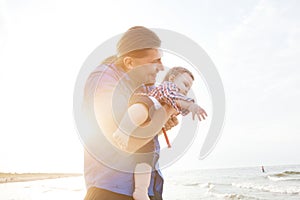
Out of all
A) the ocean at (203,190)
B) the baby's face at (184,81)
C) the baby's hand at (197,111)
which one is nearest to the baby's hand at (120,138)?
the baby's hand at (197,111)

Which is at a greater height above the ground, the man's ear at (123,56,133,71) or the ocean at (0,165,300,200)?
the ocean at (0,165,300,200)

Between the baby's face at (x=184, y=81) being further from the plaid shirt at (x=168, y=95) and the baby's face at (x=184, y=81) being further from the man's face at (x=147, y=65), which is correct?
the man's face at (x=147, y=65)

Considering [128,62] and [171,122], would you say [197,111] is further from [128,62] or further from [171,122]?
[128,62]

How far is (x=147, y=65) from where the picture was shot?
1224mm

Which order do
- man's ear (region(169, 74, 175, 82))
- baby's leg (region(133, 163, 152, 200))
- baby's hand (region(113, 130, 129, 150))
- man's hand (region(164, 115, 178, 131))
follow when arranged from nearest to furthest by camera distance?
baby's hand (region(113, 130, 129, 150)) → baby's leg (region(133, 163, 152, 200)) → man's hand (region(164, 115, 178, 131)) → man's ear (region(169, 74, 175, 82))

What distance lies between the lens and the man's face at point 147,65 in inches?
48.1

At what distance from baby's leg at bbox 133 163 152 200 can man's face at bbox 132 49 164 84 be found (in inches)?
14.1

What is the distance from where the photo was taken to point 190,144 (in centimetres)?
143

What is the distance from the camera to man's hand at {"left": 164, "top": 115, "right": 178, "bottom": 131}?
137 centimetres

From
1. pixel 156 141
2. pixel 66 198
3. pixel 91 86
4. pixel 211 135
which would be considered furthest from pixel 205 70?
pixel 66 198

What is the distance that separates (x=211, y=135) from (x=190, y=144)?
0.12 m

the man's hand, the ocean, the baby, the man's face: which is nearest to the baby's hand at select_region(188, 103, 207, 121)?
the baby

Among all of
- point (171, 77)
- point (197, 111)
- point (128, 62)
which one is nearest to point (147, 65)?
point (128, 62)

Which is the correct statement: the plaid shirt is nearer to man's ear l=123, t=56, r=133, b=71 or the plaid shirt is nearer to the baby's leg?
man's ear l=123, t=56, r=133, b=71
